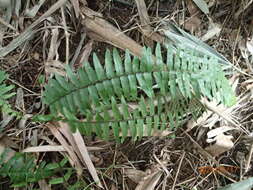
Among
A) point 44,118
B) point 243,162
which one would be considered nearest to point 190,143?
point 243,162

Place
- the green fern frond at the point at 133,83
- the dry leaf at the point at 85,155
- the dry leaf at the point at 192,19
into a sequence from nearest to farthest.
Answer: the green fern frond at the point at 133,83 → the dry leaf at the point at 85,155 → the dry leaf at the point at 192,19

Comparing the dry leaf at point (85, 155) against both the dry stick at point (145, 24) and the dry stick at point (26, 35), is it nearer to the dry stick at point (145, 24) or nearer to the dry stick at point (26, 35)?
the dry stick at point (26, 35)

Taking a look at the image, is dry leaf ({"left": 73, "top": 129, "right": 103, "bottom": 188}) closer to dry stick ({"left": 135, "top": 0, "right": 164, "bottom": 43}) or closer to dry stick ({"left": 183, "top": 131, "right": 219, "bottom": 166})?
dry stick ({"left": 183, "top": 131, "right": 219, "bottom": 166})

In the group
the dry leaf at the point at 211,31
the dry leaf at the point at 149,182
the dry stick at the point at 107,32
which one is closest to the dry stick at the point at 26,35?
the dry stick at the point at 107,32

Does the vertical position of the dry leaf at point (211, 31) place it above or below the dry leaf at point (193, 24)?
below

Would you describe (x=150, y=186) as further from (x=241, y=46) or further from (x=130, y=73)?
(x=241, y=46)

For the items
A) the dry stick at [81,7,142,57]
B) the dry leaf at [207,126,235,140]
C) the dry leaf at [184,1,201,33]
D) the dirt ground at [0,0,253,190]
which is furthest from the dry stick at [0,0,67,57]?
the dry leaf at [207,126,235,140]

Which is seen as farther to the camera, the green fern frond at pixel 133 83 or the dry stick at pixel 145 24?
the dry stick at pixel 145 24

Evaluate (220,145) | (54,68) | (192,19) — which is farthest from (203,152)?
(54,68)
